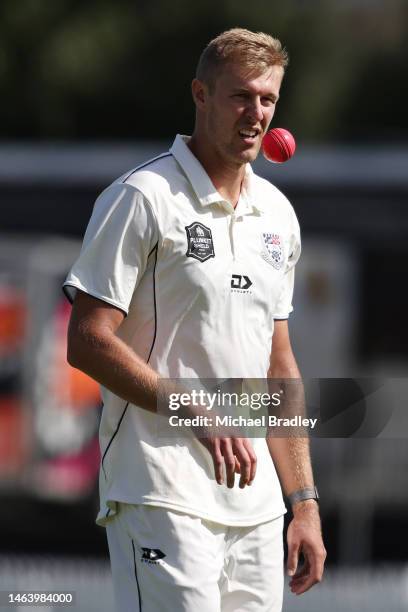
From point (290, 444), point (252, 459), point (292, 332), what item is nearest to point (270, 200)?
point (290, 444)

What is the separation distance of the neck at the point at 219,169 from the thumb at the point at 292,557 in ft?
2.86

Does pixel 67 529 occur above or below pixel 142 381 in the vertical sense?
below

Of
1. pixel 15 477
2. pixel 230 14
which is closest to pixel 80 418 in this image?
pixel 15 477

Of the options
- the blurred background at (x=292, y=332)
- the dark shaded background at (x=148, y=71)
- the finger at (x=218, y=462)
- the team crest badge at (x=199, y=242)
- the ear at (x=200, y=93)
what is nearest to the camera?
the finger at (x=218, y=462)

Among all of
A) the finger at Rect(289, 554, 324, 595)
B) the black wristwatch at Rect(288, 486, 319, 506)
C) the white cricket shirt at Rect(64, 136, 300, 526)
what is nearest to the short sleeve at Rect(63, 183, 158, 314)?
the white cricket shirt at Rect(64, 136, 300, 526)

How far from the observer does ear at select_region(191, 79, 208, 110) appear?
130 inches

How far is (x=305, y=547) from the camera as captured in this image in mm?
3402

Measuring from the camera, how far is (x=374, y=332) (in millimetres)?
10883

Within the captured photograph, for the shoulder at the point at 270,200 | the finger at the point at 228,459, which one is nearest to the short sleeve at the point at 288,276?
the shoulder at the point at 270,200

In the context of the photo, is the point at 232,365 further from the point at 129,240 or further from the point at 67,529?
the point at 67,529

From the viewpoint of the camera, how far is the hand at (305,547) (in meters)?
3.36

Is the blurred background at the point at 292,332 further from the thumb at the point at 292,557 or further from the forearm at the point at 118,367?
the forearm at the point at 118,367

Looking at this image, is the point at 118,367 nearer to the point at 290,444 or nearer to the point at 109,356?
the point at 109,356

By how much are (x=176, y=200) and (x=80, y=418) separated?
275 inches
